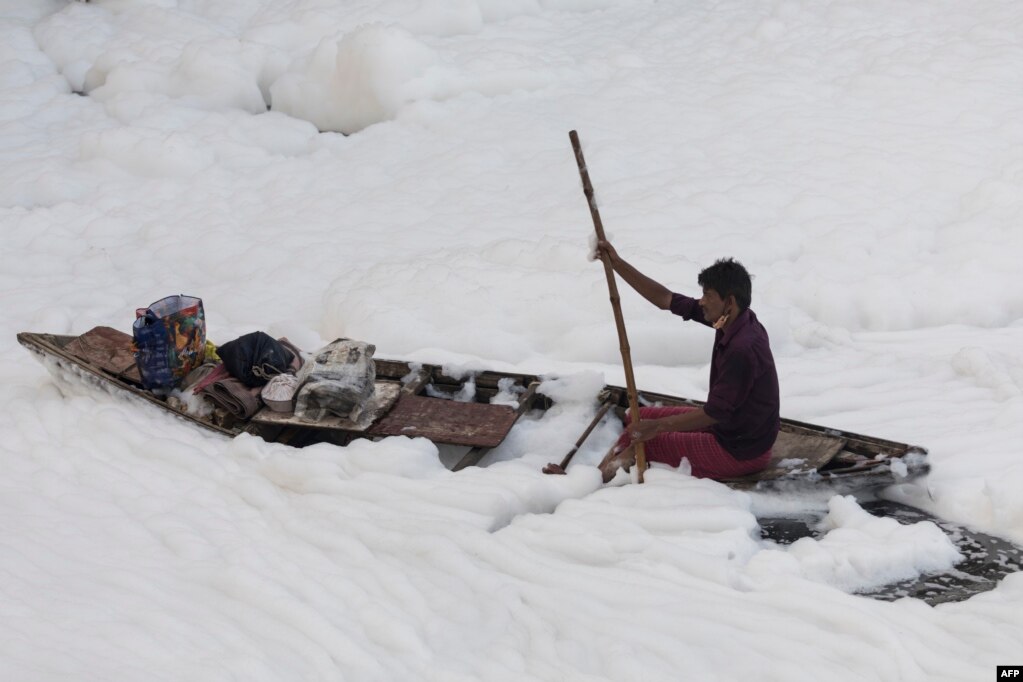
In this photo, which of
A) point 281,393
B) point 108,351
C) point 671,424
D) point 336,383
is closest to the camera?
point 671,424

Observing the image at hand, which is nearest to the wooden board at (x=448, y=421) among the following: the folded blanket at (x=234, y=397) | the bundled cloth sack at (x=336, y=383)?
the bundled cloth sack at (x=336, y=383)

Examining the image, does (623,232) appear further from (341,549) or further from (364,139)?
(341,549)

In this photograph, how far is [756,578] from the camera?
141 inches

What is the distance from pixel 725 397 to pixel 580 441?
0.81 meters

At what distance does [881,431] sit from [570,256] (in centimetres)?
232

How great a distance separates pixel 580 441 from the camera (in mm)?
4562

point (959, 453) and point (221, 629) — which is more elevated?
point (959, 453)

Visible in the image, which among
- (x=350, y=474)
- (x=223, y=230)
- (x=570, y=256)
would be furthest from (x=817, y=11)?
(x=350, y=474)

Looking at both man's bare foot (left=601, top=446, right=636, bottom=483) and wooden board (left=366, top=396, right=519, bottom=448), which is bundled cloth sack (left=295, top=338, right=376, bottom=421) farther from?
man's bare foot (left=601, top=446, right=636, bottom=483)

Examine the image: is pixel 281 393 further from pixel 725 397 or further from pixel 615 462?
pixel 725 397

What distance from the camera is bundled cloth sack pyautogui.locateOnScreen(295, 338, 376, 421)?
4770 mm

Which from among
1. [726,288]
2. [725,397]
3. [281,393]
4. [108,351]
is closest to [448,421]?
[281,393]

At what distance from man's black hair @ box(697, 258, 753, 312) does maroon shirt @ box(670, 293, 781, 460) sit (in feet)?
0.34

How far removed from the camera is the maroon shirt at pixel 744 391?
13.1 ft
